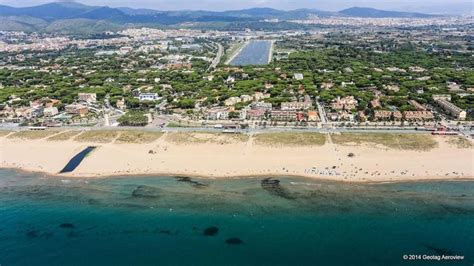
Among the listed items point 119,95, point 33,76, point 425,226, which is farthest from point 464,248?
point 33,76

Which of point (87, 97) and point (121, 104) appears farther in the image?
point (87, 97)

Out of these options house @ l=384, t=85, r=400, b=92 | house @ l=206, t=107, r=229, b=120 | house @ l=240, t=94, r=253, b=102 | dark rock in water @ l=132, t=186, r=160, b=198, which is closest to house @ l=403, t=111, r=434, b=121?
house @ l=384, t=85, r=400, b=92

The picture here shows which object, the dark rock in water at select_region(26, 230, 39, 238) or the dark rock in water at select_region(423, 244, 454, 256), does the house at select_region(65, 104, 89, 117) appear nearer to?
the dark rock in water at select_region(26, 230, 39, 238)

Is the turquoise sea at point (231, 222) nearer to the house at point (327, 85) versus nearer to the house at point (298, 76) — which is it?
the house at point (327, 85)

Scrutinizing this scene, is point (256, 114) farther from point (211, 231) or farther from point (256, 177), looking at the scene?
point (211, 231)

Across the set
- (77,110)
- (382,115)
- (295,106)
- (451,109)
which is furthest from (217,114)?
(451,109)

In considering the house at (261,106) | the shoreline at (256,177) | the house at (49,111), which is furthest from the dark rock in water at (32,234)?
the house at (261,106)
